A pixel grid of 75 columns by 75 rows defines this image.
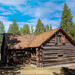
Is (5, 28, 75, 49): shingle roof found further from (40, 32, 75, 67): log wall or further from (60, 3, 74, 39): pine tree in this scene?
(60, 3, 74, 39): pine tree

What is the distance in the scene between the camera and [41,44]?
15336 millimetres

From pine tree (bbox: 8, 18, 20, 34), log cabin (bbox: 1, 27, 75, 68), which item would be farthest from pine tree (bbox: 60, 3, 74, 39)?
pine tree (bbox: 8, 18, 20, 34)

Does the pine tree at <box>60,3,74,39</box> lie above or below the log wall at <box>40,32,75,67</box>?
above

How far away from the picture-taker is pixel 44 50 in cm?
1593

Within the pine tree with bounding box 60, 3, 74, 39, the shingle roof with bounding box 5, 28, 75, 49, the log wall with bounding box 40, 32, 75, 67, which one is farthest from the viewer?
the pine tree with bounding box 60, 3, 74, 39

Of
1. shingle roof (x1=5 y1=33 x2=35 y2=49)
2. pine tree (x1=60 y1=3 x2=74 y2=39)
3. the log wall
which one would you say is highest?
pine tree (x1=60 y1=3 x2=74 y2=39)

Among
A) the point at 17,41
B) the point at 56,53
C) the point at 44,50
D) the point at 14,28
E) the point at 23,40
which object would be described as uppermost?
the point at 14,28

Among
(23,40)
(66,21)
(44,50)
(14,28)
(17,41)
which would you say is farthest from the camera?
(14,28)

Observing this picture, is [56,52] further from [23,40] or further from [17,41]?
[17,41]

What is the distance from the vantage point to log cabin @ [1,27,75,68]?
1570 cm

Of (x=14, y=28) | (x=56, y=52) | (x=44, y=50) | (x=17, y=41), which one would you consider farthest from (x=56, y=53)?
(x=14, y=28)

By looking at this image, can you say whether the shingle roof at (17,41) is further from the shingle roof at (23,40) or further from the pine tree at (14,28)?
the pine tree at (14,28)

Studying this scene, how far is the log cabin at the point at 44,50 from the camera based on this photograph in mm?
15703

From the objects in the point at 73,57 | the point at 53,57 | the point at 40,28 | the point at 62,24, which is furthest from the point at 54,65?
the point at 40,28
